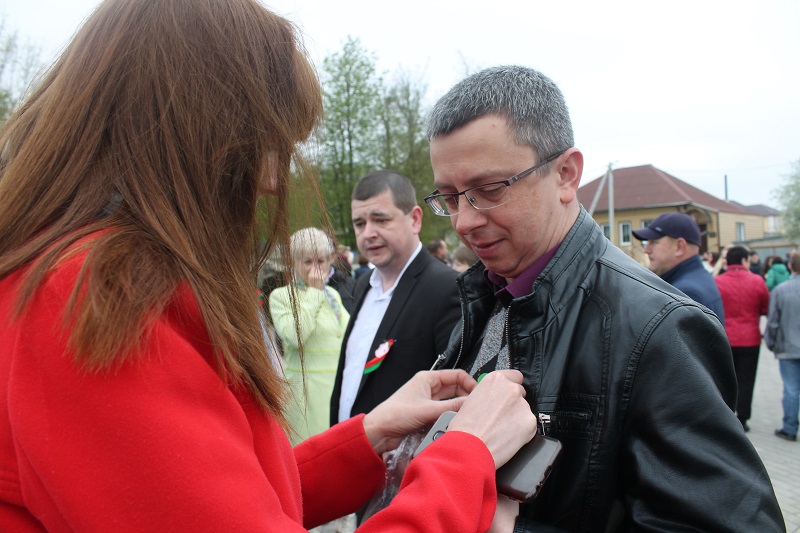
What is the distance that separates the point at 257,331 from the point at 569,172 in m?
1.17

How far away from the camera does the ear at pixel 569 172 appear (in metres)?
1.76

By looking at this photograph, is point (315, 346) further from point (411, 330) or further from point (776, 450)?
point (776, 450)

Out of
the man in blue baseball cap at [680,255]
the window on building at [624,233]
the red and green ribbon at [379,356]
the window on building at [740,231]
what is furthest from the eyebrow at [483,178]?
the window on building at [740,231]

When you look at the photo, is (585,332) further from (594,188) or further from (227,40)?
(594,188)

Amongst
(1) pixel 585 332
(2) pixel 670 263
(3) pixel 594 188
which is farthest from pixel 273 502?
(3) pixel 594 188

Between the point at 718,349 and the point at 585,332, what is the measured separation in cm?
31

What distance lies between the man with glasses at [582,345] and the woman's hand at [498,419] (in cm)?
14

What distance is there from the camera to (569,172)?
178 centimetres

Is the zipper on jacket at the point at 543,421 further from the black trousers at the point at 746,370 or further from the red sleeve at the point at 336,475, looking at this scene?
the black trousers at the point at 746,370

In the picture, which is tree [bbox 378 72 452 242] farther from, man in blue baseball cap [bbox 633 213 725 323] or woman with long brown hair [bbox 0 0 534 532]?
woman with long brown hair [bbox 0 0 534 532]

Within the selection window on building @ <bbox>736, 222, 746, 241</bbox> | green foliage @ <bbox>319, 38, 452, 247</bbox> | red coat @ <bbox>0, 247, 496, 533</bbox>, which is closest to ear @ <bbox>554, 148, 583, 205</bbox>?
red coat @ <bbox>0, 247, 496, 533</bbox>

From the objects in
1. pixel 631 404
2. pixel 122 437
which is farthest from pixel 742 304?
pixel 122 437

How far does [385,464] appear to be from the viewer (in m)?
1.70

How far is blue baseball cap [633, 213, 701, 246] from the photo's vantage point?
17.1 feet
